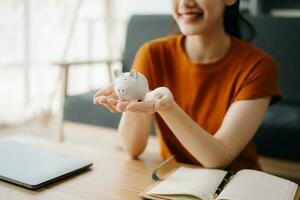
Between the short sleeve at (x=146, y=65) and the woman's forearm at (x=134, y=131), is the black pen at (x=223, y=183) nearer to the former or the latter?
the woman's forearm at (x=134, y=131)

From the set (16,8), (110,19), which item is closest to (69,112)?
(16,8)

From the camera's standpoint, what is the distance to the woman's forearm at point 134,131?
1011mm

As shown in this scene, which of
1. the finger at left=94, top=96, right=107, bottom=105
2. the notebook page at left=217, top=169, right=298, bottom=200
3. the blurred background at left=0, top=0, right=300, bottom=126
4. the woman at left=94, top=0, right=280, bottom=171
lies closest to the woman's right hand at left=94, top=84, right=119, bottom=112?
the finger at left=94, top=96, right=107, bottom=105

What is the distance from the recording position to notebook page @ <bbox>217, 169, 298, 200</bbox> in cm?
67

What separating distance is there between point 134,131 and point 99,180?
0.81 feet

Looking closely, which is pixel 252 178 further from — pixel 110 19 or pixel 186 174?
pixel 110 19

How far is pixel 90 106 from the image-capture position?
1931 mm

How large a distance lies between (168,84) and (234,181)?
426 mm

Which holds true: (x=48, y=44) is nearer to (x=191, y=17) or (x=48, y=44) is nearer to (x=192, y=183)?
(x=191, y=17)

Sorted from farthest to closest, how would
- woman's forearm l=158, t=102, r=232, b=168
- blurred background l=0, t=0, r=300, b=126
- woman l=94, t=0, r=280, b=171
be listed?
1. blurred background l=0, t=0, r=300, b=126
2. woman l=94, t=0, r=280, b=171
3. woman's forearm l=158, t=102, r=232, b=168

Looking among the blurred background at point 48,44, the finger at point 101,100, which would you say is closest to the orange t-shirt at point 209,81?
the finger at point 101,100

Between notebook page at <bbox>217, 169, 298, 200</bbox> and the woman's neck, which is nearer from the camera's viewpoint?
notebook page at <bbox>217, 169, 298, 200</bbox>

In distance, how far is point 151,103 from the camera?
72 cm

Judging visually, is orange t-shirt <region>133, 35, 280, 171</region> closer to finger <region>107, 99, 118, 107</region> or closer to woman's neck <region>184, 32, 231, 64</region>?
woman's neck <region>184, 32, 231, 64</region>
